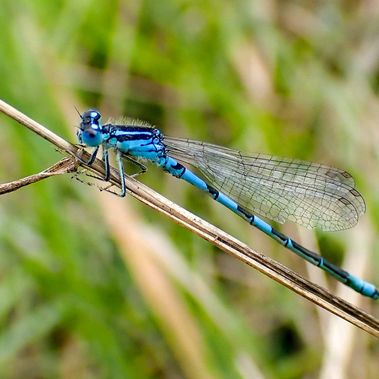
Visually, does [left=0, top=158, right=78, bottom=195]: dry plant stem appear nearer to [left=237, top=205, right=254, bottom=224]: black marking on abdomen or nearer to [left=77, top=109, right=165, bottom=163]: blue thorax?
[left=77, top=109, right=165, bottom=163]: blue thorax

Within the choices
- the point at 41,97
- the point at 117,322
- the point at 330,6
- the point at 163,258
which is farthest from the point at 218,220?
the point at 330,6

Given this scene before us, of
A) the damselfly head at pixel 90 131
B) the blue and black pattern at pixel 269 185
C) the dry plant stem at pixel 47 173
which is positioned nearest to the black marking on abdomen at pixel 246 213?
the blue and black pattern at pixel 269 185

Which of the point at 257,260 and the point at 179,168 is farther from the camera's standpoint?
the point at 179,168

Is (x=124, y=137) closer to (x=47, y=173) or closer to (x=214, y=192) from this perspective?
(x=214, y=192)

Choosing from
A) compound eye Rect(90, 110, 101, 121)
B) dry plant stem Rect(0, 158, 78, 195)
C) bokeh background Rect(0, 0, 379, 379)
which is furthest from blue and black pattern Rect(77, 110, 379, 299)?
dry plant stem Rect(0, 158, 78, 195)

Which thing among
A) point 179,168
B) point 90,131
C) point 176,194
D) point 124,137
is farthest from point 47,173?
point 176,194

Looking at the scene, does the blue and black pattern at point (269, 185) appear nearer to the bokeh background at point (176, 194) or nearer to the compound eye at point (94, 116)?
the compound eye at point (94, 116)

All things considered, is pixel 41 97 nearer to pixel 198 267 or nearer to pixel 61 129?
pixel 61 129
